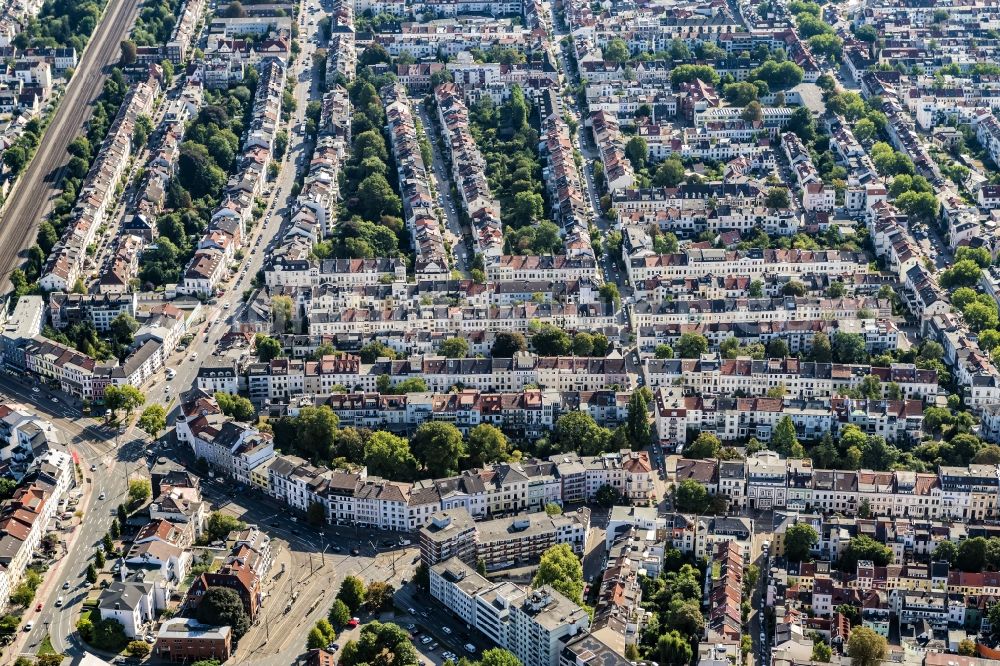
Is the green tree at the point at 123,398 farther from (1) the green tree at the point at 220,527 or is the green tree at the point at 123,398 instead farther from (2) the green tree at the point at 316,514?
(2) the green tree at the point at 316,514

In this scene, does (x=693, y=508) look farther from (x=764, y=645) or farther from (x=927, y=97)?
(x=927, y=97)

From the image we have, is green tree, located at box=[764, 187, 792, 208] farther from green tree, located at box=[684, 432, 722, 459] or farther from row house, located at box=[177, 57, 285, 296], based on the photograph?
row house, located at box=[177, 57, 285, 296]

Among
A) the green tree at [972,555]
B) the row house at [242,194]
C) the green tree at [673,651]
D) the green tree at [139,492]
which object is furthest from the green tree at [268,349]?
the green tree at [972,555]

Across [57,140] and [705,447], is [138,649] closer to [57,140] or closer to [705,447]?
[705,447]

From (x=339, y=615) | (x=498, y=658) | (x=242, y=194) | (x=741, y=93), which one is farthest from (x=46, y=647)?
(x=741, y=93)

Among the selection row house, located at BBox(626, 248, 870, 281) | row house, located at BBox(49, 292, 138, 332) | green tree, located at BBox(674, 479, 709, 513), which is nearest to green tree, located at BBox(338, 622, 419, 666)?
green tree, located at BBox(674, 479, 709, 513)

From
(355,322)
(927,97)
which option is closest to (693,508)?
(355,322)
